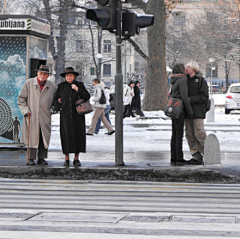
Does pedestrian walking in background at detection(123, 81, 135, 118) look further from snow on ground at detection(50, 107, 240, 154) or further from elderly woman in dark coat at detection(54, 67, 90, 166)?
elderly woman in dark coat at detection(54, 67, 90, 166)

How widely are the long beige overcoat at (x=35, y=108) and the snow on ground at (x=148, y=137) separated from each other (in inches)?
115

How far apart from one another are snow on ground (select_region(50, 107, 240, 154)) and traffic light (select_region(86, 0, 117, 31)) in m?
3.70

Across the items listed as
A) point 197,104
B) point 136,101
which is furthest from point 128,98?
point 197,104

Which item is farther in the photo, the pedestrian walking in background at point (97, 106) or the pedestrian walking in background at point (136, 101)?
the pedestrian walking in background at point (136, 101)

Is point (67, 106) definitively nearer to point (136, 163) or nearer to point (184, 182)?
point (136, 163)

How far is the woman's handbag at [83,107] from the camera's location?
32.5 ft

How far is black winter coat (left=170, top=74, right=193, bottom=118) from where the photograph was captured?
10281 mm

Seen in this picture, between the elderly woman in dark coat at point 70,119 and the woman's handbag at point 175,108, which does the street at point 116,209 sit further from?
the woman's handbag at point 175,108

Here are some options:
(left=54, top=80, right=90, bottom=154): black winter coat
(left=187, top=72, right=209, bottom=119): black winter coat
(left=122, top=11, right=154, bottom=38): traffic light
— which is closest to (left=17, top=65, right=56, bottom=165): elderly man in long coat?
(left=54, top=80, right=90, bottom=154): black winter coat

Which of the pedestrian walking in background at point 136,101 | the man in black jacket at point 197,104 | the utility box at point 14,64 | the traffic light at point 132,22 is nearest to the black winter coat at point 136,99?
the pedestrian walking in background at point 136,101

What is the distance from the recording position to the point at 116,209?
6.77m

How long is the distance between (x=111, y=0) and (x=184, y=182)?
117 inches

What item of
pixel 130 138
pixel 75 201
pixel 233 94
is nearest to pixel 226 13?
pixel 233 94

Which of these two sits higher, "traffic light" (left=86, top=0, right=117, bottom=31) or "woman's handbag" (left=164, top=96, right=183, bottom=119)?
"traffic light" (left=86, top=0, right=117, bottom=31)
